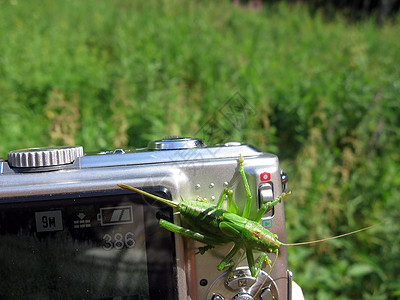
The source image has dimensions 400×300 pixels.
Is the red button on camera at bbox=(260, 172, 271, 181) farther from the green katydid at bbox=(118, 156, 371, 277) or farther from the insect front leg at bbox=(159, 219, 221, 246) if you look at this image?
the insect front leg at bbox=(159, 219, 221, 246)

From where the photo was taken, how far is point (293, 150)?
278 centimetres

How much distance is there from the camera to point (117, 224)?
90 centimetres

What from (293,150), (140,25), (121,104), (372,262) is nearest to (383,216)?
(372,262)

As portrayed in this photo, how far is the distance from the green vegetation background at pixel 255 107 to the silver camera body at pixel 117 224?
958 millimetres

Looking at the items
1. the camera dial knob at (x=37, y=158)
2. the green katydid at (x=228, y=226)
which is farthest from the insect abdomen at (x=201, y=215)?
the camera dial knob at (x=37, y=158)

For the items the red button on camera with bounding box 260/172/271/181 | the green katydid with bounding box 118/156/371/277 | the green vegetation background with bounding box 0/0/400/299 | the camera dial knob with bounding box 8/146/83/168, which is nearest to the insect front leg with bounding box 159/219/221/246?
the green katydid with bounding box 118/156/371/277

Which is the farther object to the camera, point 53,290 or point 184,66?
point 184,66

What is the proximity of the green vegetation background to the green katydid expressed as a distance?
98cm

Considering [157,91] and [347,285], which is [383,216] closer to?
[347,285]

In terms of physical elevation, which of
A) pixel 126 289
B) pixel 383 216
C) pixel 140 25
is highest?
pixel 140 25

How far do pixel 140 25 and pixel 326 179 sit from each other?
2.56 m

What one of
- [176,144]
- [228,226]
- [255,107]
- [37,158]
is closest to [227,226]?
[228,226]

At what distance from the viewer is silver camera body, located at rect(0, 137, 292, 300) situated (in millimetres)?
859

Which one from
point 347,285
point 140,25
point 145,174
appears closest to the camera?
point 145,174
